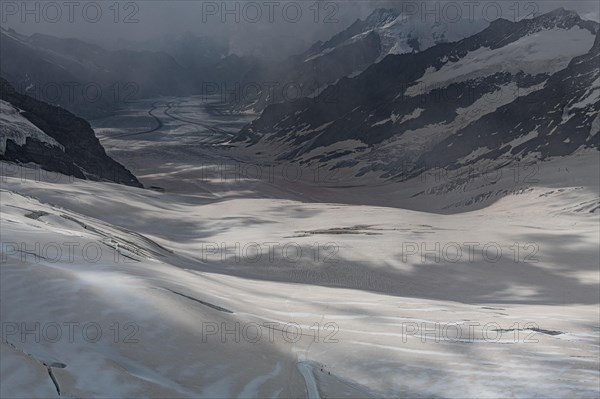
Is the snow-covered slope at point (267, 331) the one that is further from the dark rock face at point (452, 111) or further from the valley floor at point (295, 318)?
the dark rock face at point (452, 111)

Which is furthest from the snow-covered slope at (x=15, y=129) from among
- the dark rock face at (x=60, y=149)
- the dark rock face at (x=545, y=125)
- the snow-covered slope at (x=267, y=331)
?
the dark rock face at (x=545, y=125)

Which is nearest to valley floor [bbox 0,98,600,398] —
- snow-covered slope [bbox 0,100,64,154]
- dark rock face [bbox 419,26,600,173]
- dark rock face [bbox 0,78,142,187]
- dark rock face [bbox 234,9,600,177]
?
dark rock face [bbox 0,78,142,187]

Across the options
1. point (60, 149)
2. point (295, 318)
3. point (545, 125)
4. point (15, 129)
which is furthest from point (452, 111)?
point (295, 318)

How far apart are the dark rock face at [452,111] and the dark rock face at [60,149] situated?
156ft

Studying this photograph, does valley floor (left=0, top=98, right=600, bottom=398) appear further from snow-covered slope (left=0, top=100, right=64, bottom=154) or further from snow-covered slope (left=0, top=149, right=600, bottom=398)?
snow-covered slope (left=0, top=100, right=64, bottom=154)

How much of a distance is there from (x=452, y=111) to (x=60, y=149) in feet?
265

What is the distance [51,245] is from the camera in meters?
8.88

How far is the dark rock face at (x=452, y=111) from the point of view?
7462cm

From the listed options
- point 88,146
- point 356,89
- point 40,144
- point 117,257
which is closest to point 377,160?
point 88,146

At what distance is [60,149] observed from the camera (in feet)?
153

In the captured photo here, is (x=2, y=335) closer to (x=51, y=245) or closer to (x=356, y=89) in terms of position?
(x=51, y=245)

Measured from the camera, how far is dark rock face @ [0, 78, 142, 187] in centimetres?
4086

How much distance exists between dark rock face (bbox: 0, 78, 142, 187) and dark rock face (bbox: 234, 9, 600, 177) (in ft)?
156

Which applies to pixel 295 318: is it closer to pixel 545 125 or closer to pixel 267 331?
pixel 267 331
